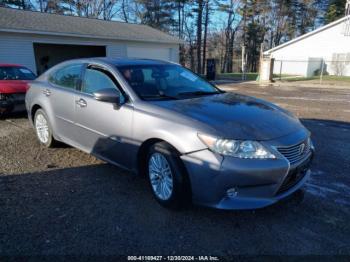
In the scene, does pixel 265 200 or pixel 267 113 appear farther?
pixel 267 113

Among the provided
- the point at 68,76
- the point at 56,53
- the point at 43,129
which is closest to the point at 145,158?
the point at 68,76

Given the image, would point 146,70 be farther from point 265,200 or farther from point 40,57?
point 40,57

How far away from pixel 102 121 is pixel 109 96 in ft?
1.53

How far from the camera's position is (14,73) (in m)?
8.77

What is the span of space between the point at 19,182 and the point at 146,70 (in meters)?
2.24

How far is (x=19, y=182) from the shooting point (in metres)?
4.02

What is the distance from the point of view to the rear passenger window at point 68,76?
14.7 ft

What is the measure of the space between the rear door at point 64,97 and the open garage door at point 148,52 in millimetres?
15568

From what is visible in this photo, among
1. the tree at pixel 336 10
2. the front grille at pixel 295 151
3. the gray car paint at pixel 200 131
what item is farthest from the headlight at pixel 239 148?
the tree at pixel 336 10

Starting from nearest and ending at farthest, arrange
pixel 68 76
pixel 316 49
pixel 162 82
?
1. pixel 162 82
2. pixel 68 76
3. pixel 316 49

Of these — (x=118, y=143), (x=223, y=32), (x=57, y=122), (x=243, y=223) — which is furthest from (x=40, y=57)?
(x=223, y=32)

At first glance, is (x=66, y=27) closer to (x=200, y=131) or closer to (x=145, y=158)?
(x=145, y=158)

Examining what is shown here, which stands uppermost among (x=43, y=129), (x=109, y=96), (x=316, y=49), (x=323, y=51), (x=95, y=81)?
(x=316, y=49)

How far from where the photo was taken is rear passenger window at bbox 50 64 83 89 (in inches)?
176
